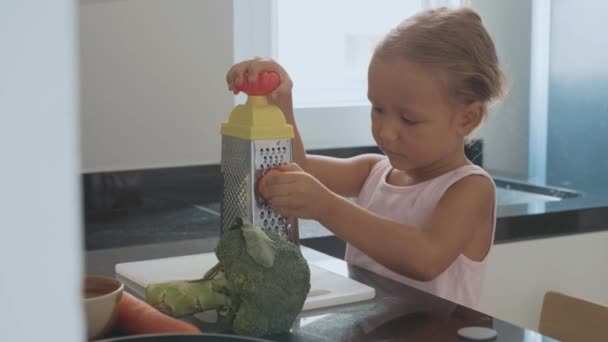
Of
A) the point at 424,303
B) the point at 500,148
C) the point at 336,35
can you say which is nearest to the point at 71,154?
the point at 424,303

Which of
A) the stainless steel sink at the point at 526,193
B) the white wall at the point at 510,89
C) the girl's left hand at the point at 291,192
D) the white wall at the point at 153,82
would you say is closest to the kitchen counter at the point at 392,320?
the girl's left hand at the point at 291,192

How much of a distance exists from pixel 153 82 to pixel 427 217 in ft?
2.61

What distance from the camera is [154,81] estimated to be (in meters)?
1.80

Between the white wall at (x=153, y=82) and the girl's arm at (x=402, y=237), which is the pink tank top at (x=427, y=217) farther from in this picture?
the white wall at (x=153, y=82)

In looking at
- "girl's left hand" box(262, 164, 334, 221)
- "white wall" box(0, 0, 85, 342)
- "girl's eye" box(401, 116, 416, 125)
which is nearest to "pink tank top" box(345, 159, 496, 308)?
"girl's eye" box(401, 116, 416, 125)

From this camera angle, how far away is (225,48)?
1.85 m

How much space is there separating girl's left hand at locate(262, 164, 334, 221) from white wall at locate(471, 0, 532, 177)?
4.26ft

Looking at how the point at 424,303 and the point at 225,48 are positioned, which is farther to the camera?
the point at 225,48

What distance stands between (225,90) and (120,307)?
109cm

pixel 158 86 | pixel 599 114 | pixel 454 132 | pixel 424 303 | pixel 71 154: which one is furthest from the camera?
pixel 599 114

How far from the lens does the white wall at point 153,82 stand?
5.73 feet

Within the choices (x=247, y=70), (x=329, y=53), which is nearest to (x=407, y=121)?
(x=247, y=70)

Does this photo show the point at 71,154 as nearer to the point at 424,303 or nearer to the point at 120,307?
the point at 120,307

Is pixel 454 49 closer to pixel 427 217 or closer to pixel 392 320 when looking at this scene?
pixel 427 217
